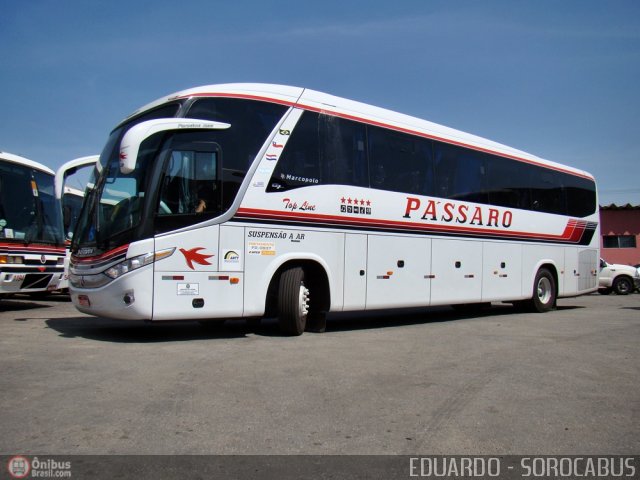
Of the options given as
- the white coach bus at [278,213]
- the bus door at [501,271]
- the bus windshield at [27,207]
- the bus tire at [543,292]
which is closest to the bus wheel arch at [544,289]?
the bus tire at [543,292]

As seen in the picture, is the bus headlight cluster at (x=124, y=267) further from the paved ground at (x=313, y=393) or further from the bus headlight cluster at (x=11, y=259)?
the bus headlight cluster at (x=11, y=259)

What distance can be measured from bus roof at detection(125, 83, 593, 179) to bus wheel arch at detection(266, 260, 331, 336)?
2.59 metres

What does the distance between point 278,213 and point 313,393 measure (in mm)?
3679

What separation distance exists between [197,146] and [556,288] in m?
10.7

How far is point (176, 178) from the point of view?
25.0 feet

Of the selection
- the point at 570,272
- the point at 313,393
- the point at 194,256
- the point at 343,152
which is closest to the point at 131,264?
the point at 194,256

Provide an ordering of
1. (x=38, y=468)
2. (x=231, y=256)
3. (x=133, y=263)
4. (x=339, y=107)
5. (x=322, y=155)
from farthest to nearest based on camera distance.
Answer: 1. (x=339, y=107)
2. (x=322, y=155)
3. (x=231, y=256)
4. (x=133, y=263)
5. (x=38, y=468)

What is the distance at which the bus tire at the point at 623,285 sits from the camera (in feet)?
76.5

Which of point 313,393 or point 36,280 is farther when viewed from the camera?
point 36,280

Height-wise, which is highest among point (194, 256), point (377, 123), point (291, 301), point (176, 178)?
point (377, 123)

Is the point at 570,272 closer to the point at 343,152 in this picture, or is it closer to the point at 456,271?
the point at 456,271

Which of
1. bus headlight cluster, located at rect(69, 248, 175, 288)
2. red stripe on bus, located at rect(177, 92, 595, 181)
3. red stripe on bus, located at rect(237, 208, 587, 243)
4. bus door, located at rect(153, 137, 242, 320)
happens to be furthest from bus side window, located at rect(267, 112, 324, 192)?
bus headlight cluster, located at rect(69, 248, 175, 288)

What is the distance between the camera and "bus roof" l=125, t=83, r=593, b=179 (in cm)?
822

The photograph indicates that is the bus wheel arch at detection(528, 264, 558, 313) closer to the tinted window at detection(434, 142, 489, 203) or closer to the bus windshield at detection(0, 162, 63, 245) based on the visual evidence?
the tinted window at detection(434, 142, 489, 203)
